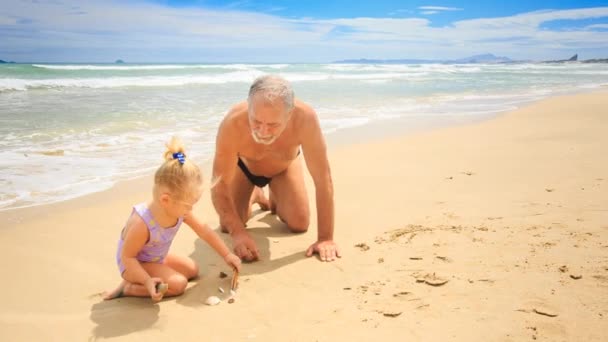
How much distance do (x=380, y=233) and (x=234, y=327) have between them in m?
1.61

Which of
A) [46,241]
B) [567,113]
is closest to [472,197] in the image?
[46,241]

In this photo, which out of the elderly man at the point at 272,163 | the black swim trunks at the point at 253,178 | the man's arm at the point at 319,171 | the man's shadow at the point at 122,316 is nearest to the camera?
the man's shadow at the point at 122,316

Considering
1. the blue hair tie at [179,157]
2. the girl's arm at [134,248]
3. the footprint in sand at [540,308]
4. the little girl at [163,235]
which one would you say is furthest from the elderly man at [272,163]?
the footprint in sand at [540,308]

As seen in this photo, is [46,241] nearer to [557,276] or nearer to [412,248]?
[412,248]

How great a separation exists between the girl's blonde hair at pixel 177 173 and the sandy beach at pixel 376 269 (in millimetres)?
691

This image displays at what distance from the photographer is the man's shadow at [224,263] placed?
106 inches

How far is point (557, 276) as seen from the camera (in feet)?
8.15

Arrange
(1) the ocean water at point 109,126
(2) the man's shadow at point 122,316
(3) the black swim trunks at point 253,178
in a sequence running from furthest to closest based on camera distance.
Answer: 1. (1) the ocean water at point 109,126
2. (3) the black swim trunks at point 253,178
3. (2) the man's shadow at point 122,316

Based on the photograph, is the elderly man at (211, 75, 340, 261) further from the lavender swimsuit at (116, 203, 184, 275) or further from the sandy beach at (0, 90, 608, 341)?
the lavender swimsuit at (116, 203, 184, 275)

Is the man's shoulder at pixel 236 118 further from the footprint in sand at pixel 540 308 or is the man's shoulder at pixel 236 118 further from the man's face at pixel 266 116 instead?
the footprint in sand at pixel 540 308

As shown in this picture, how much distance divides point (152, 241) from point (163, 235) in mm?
70

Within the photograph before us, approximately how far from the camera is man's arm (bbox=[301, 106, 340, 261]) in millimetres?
3254

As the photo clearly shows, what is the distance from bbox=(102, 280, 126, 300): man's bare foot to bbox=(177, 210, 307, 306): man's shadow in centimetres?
35

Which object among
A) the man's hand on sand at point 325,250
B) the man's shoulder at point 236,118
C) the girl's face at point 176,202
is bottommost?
the man's hand on sand at point 325,250
